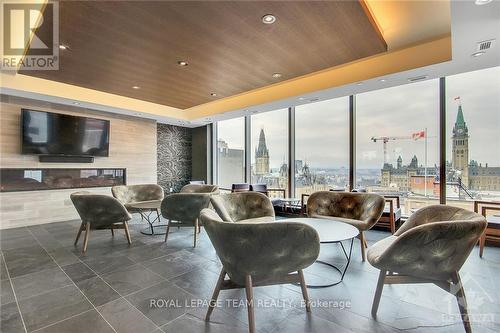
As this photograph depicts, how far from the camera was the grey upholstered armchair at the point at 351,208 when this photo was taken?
2.97 meters

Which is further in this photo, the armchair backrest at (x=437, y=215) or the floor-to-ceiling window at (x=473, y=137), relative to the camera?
the floor-to-ceiling window at (x=473, y=137)

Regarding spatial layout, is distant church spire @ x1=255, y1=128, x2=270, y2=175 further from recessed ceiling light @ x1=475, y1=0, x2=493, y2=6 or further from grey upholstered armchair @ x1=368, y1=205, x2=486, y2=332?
recessed ceiling light @ x1=475, y1=0, x2=493, y2=6

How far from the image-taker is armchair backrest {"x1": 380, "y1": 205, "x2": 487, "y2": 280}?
1.61m

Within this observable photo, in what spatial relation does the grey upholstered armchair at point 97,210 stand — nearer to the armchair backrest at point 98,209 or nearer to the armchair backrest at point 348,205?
the armchair backrest at point 98,209

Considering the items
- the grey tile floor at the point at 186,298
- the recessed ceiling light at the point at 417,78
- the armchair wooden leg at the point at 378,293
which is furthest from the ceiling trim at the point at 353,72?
the armchair wooden leg at the point at 378,293

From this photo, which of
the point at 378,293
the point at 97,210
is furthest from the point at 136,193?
the point at 378,293

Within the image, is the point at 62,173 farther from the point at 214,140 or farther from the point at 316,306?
the point at 316,306

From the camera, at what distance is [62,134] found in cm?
498

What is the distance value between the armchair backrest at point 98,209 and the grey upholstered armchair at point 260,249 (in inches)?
86.5

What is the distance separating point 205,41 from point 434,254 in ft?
9.89

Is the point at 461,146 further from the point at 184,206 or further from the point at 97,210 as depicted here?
the point at 97,210

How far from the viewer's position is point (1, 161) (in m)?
4.36

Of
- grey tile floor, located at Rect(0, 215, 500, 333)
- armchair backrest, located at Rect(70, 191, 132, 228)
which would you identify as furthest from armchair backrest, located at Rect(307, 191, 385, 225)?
armchair backrest, located at Rect(70, 191, 132, 228)

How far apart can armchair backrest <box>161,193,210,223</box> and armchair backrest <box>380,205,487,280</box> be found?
2495 millimetres
